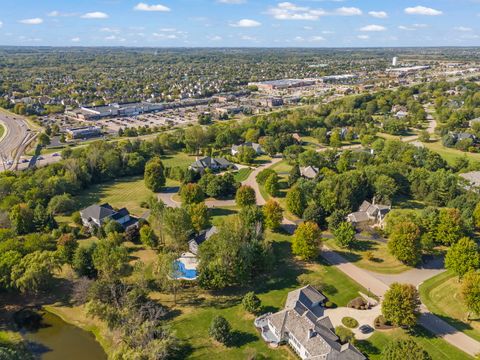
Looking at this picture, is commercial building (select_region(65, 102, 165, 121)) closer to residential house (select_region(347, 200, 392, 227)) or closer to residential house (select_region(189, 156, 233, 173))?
residential house (select_region(189, 156, 233, 173))

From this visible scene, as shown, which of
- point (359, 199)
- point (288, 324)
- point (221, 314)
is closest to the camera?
point (288, 324)

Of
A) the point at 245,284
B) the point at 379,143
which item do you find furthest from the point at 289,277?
the point at 379,143

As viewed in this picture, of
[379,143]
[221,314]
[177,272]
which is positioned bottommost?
[221,314]

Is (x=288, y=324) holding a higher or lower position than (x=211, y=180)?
lower

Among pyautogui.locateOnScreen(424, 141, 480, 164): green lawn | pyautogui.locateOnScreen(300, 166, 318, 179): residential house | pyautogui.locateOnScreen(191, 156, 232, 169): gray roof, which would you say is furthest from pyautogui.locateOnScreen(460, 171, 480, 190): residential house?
pyautogui.locateOnScreen(191, 156, 232, 169): gray roof

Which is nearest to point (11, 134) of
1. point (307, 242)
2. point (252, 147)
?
point (252, 147)

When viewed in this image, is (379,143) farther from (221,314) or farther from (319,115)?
(221,314)
